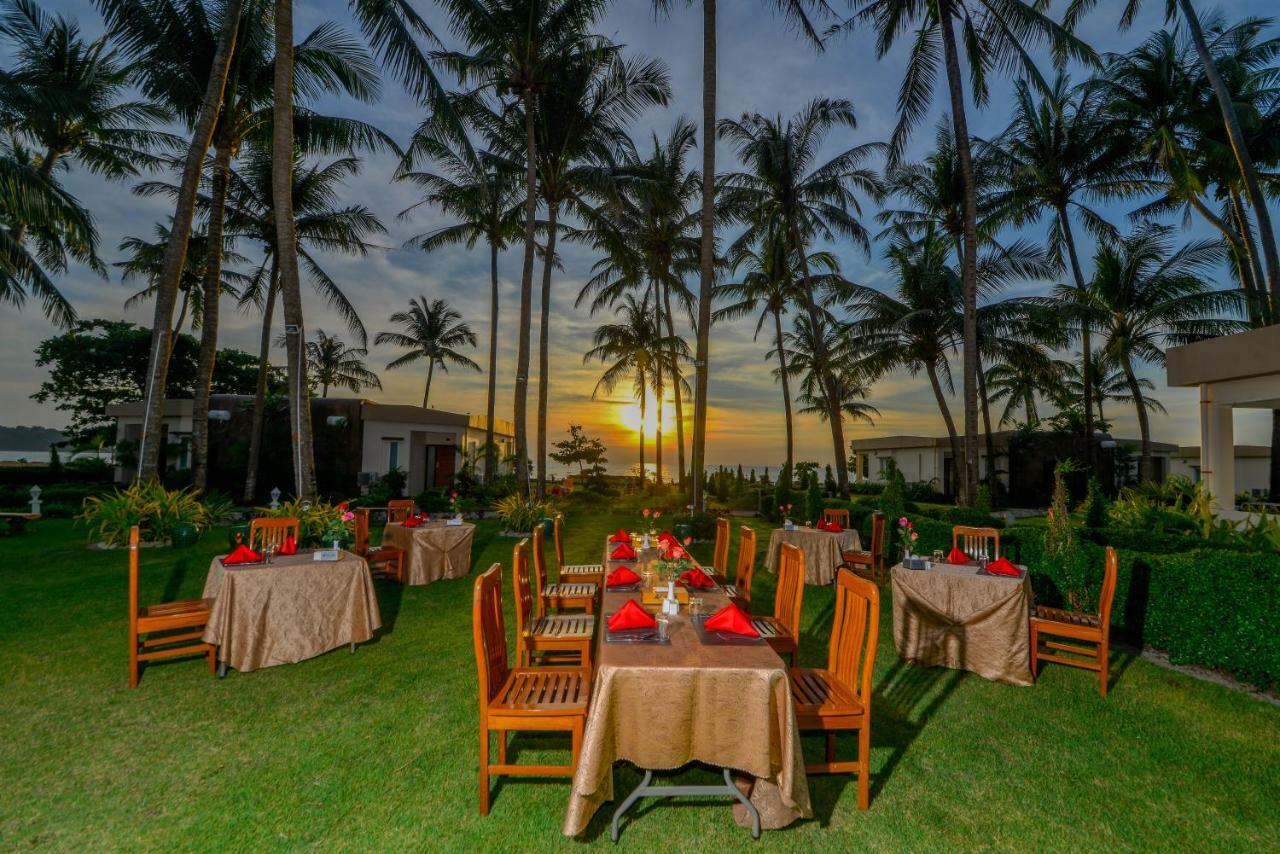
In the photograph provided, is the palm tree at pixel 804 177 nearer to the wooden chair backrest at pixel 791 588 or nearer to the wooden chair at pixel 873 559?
the wooden chair at pixel 873 559

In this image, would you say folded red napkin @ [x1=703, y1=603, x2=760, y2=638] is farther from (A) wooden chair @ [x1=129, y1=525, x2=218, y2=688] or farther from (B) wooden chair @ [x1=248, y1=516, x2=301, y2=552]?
(B) wooden chair @ [x1=248, y1=516, x2=301, y2=552]

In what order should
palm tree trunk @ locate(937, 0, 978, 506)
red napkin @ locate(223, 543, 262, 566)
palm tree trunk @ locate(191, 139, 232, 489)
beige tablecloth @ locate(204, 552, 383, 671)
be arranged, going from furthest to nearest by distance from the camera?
palm tree trunk @ locate(191, 139, 232, 489) → palm tree trunk @ locate(937, 0, 978, 506) → red napkin @ locate(223, 543, 262, 566) → beige tablecloth @ locate(204, 552, 383, 671)

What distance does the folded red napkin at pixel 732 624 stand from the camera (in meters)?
2.65

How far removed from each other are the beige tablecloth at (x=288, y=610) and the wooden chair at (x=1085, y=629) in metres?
5.32

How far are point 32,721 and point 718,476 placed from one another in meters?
19.6

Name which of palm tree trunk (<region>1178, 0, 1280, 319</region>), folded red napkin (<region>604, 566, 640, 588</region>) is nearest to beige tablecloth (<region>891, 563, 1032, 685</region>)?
folded red napkin (<region>604, 566, 640, 588</region>)

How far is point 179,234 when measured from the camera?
8.59 metres

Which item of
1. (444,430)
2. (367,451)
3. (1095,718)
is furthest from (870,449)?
(1095,718)

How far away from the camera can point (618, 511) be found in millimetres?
17125

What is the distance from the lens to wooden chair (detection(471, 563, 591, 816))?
2.48 metres

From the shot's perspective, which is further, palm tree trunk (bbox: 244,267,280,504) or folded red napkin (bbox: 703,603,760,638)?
palm tree trunk (bbox: 244,267,280,504)

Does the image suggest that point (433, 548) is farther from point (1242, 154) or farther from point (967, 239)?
point (1242, 154)

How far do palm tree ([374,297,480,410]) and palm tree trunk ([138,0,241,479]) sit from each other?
69.9 feet

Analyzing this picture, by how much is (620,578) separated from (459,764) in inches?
57.7
